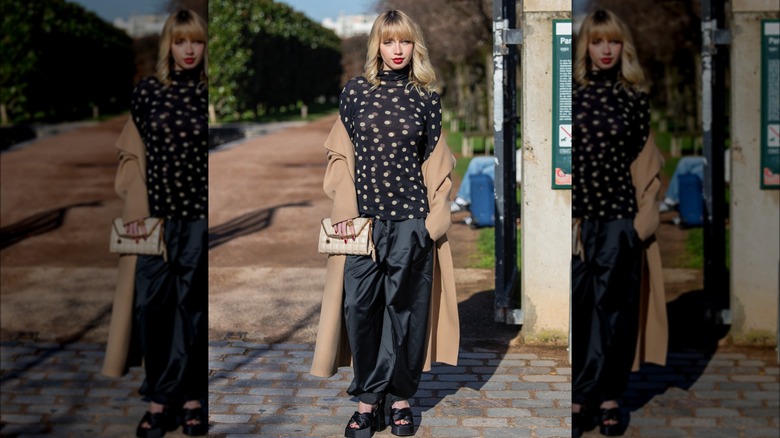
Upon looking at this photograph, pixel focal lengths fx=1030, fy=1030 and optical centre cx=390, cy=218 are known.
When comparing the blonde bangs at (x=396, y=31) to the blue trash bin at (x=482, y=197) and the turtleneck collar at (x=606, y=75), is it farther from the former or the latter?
the blue trash bin at (x=482, y=197)

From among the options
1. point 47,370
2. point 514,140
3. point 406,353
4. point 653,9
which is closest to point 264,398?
point 406,353

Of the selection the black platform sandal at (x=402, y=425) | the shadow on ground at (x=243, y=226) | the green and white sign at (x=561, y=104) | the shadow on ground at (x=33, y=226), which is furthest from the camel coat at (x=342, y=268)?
the shadow on ground at (x=243, y=226)

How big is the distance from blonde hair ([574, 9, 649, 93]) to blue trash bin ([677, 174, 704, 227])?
0.42ft

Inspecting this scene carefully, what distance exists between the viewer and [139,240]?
1.30m

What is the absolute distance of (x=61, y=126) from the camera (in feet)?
4.17

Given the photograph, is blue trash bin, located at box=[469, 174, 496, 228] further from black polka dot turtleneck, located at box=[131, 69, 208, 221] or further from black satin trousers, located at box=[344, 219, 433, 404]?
black polka dot turtleneck, located at box=[131, 69, 208, 221]

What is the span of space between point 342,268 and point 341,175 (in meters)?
0.31

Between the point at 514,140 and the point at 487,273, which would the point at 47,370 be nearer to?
the point at 514,140

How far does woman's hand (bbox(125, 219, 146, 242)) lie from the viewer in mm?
1292

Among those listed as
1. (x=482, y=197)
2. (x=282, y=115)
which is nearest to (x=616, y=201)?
(x=482, y=197)

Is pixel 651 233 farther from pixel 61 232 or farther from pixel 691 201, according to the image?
pixel 61 232

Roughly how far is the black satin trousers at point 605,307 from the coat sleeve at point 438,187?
60.0 inches

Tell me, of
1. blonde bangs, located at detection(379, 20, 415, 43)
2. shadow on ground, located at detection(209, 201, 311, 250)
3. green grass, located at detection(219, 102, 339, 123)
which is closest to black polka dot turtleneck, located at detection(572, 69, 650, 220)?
blonde bangs, located at detection(379, 20, 415, 43)

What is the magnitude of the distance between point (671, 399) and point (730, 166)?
0.34 meters
